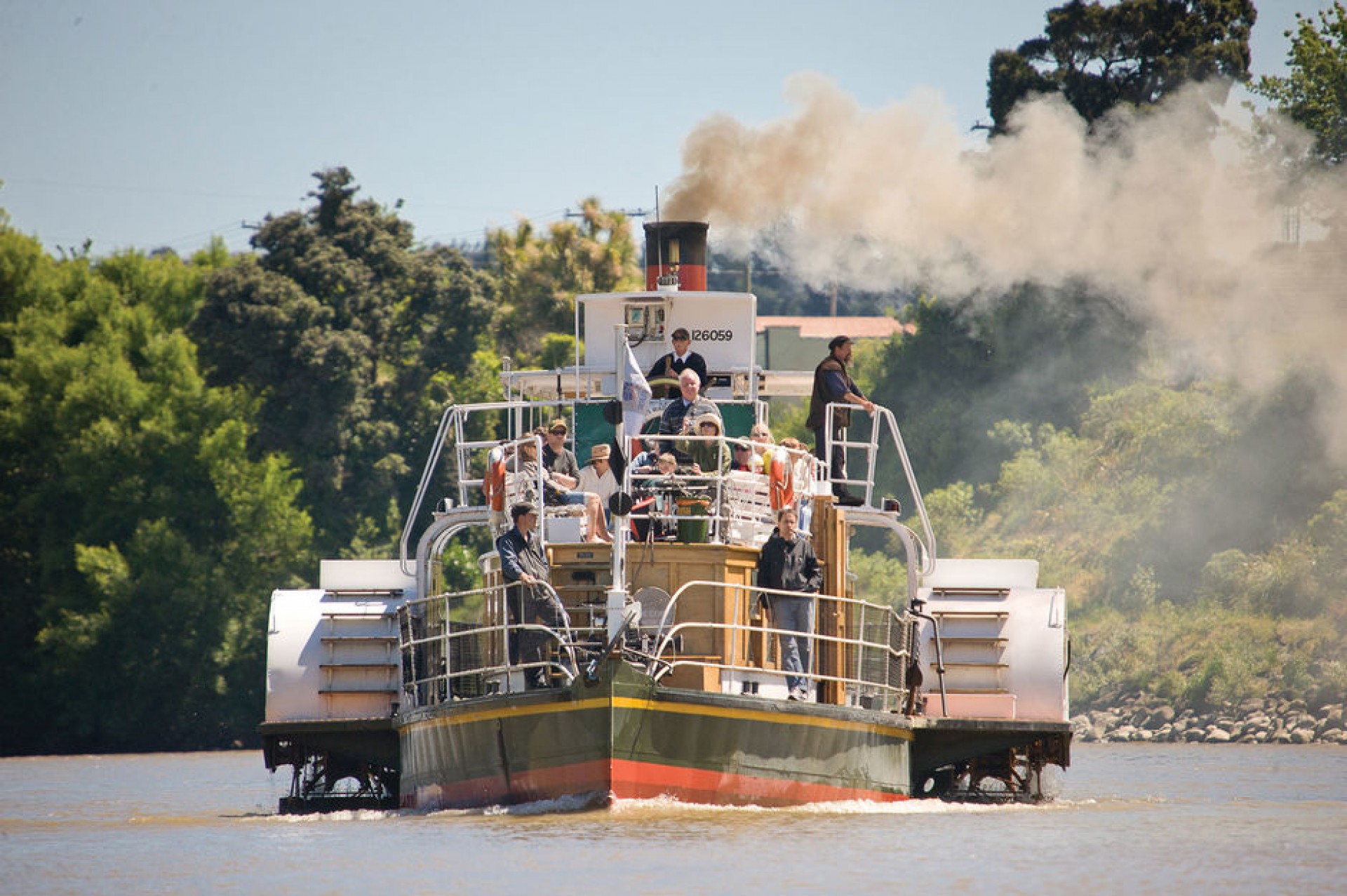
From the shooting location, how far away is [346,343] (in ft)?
185

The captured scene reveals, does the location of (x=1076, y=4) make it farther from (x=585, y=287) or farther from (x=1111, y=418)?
(x=585, y=287)

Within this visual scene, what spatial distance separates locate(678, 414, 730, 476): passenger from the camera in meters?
23.1

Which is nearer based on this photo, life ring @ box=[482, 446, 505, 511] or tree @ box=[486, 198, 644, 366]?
life ring @ box=[482, 446, 505, 511]

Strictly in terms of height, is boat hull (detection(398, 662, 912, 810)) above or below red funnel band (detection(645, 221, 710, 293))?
below

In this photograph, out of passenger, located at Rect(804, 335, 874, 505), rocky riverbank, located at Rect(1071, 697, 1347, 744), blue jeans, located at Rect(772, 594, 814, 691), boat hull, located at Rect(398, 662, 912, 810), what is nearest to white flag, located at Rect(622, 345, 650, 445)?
passenger, located at Rect(804, 335, 874, 505)

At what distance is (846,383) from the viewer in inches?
1037

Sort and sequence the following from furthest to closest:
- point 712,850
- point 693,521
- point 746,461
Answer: point 746,461 → point 693,521 → point 712,850

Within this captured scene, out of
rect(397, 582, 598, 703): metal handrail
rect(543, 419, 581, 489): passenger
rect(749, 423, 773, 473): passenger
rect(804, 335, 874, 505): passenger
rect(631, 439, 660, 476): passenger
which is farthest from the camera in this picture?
rect(804, 335, 874, 505): passenger

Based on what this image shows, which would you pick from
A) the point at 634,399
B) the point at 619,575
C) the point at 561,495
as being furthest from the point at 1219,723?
the point at 619,575

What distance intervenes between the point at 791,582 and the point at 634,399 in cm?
432

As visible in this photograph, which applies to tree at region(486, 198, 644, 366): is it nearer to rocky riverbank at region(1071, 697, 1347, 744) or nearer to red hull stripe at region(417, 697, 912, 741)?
rocky riverbank at region(1071, 697, 1347, 744)

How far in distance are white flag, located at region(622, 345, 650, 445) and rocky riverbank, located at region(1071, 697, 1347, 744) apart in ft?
78.5

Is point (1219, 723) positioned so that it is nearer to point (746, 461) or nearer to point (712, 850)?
point (746, 461)

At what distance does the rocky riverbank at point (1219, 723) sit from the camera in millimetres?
46344
